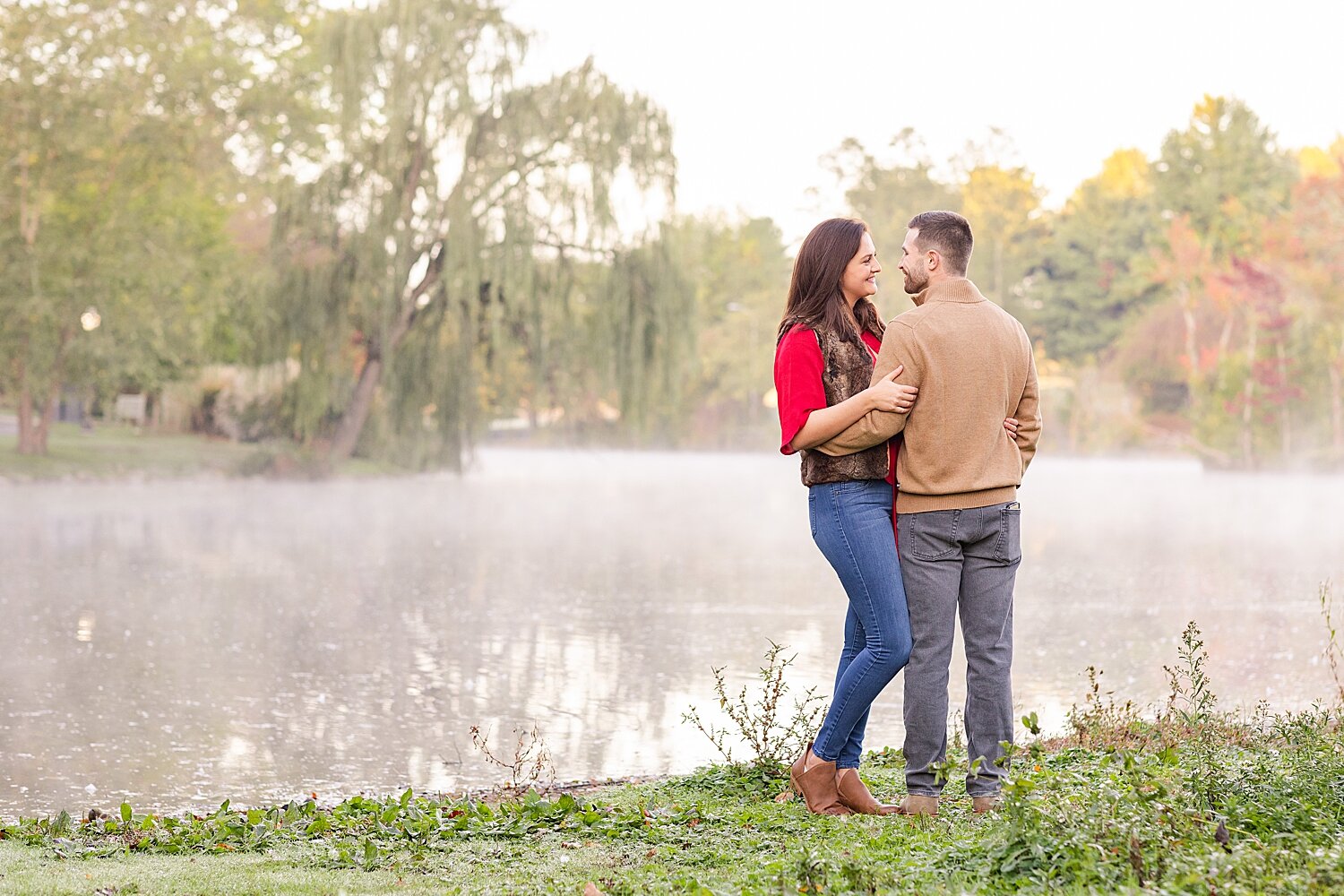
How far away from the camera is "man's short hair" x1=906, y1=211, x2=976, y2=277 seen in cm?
441

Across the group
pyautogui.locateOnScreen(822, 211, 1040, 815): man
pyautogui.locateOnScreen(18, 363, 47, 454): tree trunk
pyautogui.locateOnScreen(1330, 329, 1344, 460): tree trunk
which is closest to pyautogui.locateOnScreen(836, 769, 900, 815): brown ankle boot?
pyautogui.locateOnScreen(822, 211, 1040, 815): man

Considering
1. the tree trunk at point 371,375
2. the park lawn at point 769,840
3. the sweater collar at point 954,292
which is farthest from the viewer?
the tree trunk at point 371,375

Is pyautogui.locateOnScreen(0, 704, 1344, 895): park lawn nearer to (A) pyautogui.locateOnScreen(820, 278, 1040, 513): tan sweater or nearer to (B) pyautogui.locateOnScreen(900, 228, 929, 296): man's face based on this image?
(A) pyautogui.locateOnScreen(820, 278, 1040, 513): tan sweater

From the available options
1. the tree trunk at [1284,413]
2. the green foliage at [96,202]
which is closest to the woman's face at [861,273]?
the green foliage at [96,202]

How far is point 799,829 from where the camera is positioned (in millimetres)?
4332

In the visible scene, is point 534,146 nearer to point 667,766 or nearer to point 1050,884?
point 667,766

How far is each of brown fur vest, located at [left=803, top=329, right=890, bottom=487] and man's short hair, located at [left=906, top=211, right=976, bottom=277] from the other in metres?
0.38

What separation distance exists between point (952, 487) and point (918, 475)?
0.11 m

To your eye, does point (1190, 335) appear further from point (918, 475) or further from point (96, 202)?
point (918, 475)

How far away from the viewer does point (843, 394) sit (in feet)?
14.7

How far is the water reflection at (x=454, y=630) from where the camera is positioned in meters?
6.50

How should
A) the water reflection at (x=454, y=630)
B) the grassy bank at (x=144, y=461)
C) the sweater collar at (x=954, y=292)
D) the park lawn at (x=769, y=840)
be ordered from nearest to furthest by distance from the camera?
the park lawn at (x=769, y=840) → the sweater collar at (x=954, y=292) → the water reflection at (x=454, y=630) → the grassy bank at (x=144, y=461)

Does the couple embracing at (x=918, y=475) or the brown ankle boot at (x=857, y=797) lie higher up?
the couple embracing at (x=918, y=475)

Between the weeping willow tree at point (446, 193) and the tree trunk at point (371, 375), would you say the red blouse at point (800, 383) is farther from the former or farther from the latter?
the tree trunk at point (371, 375)
